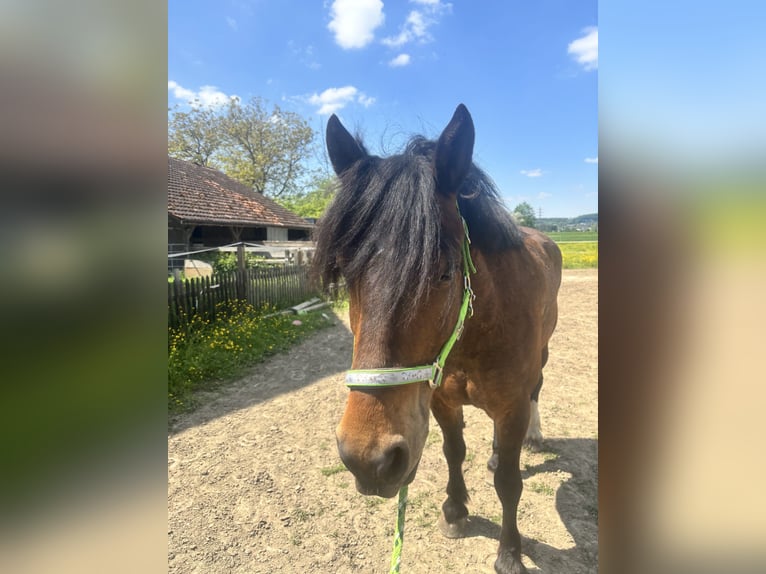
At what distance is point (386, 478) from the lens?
4.42 ft

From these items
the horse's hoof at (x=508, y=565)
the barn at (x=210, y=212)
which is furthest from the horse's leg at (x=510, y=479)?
the barn at (x=210, y=212)

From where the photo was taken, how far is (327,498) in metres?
3.39

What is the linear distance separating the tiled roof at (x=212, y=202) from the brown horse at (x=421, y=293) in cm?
1122

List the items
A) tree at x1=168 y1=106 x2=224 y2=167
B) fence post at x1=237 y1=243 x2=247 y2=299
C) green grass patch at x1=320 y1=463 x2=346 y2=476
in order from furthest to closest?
tree at x1=168 y1=106 x2=224 y2=167
fence post at x1=237 y1=243 x2=247 y2=299
green grass patch at x1=320 y1=463 x2=346 y2=476

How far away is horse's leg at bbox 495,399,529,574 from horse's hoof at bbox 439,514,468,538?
38 cm

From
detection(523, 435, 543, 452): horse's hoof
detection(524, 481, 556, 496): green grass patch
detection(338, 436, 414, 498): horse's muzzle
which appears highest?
detection(338, 436, 414, 498): horse's muzzle

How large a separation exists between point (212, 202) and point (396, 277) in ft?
51.6

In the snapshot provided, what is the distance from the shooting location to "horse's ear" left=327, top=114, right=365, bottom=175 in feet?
6.50

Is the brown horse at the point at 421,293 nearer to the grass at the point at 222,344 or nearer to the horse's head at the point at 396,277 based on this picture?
the horse's head at the point at 396,277

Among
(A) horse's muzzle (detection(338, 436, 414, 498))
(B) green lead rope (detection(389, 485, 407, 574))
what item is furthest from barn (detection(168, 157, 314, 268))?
(A) horse's muzzle (detection(338, 436, 414, 498))

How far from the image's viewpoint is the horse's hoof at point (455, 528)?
114 inches

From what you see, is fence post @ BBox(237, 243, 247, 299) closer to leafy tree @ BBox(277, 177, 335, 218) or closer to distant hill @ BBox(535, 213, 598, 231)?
distant hill @ BBox(535, 213, 598, 231)
